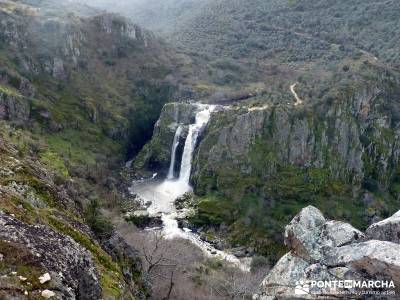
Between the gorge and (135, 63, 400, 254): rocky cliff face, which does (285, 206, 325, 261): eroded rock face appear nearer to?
the gorge

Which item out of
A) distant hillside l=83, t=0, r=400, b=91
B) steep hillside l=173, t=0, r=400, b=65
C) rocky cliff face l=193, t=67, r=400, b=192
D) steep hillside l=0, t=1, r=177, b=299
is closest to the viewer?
steep hillside l=0, t=1, r=177, b=299

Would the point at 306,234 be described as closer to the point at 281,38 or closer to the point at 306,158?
the point at 306,158

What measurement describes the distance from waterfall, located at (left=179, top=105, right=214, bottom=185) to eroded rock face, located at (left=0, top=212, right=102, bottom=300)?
5908 centimetres

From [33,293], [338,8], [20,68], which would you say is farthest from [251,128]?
[338,8]

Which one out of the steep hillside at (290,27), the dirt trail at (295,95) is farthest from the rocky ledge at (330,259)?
the steep hillside at (290,27)

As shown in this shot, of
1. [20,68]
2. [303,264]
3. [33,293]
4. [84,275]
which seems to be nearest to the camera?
[33,293]

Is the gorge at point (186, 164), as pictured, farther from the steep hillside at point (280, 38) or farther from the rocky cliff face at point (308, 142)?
the steep hillside at point (280, 38)

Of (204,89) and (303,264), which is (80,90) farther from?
(303,264)

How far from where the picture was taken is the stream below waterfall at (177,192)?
60656 mm

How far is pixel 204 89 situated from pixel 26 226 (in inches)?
3377

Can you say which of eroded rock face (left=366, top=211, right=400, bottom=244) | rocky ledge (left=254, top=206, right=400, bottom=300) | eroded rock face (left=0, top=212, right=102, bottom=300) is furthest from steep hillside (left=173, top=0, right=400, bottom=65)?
eroded rock face (left=0, top=212, right=102, bottom=300)

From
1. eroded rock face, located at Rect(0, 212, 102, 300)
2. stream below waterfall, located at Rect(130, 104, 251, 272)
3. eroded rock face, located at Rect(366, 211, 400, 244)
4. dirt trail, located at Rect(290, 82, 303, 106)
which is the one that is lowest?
stream below waterfall, located at Rect(130, 104, 251, 272)

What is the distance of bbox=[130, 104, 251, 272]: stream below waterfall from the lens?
60.7 metres

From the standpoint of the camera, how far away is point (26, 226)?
19891 millimetres
